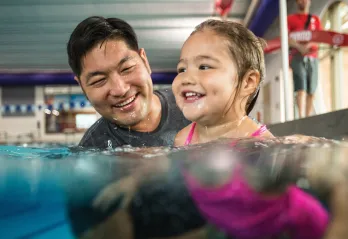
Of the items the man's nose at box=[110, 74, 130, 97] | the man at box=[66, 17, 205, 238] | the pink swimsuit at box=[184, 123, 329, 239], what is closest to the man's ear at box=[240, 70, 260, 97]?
the man at box=[66, 17, 205, 238]

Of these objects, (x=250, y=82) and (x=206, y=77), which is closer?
(x=206, y=77)

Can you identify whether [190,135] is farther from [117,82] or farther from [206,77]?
[117,82]

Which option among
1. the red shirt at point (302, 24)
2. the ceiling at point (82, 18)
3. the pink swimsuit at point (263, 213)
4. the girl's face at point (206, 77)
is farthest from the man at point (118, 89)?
the ceiling at point (82, 18)

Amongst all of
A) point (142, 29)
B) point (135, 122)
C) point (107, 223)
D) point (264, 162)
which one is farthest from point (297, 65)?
point (142, 29)

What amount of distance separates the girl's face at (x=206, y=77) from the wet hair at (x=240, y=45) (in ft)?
0.09

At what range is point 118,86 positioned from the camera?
2.05m

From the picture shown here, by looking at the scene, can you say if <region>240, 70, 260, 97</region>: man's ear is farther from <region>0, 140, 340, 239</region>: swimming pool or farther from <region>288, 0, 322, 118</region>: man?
<region>288, 0, 322, 118</region>: man

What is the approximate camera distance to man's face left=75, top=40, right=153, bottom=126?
2051mm

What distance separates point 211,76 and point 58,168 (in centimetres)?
89

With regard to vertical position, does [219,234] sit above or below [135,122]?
above

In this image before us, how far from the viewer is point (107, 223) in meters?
0.68

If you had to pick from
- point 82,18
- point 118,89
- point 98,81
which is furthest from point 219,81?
point 82,18

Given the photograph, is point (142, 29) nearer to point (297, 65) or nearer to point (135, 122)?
point (297, 65)

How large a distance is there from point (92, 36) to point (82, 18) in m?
6.57
